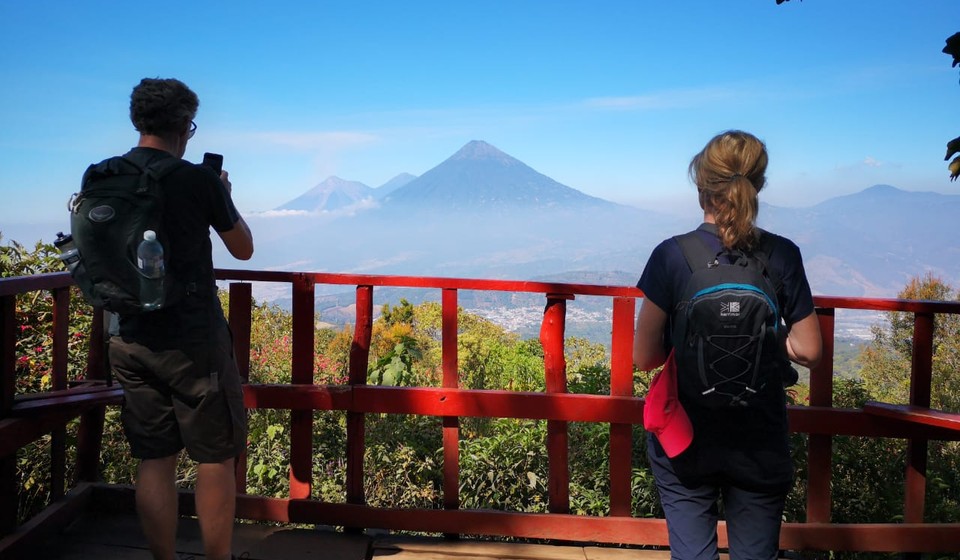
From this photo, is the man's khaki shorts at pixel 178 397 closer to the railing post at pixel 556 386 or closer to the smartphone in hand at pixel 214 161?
the smartphone in hand at pixel 214 161

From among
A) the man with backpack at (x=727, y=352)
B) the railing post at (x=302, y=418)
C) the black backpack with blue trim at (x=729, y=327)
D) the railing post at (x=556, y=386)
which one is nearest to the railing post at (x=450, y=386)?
the railing post at (x=556, y=386)

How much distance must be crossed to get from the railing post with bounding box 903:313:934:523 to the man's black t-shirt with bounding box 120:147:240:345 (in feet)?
9.34

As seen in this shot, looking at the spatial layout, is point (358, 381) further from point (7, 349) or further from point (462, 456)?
point (462, 456)

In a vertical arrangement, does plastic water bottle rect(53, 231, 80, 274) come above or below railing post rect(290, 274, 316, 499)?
above

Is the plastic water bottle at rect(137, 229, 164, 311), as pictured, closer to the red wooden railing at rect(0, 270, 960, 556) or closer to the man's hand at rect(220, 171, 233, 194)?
the man's hand at rect(220, 171, 233, 194)

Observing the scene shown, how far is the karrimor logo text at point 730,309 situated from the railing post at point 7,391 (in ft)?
8.51

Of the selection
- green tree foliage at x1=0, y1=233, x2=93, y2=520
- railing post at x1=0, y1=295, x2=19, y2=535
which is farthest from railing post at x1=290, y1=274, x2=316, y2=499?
green tree foliage at x1=0, y1=233, x2=93, y2=520

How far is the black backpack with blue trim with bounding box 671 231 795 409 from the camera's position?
197cm

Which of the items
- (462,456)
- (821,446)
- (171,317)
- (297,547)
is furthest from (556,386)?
(462,456)

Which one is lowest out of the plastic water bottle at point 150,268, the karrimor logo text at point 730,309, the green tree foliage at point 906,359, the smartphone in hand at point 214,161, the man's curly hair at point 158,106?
the green tree foliage at point 906,359

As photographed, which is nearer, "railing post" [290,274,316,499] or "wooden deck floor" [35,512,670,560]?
"wooden deck floor" [35,512,670,560]

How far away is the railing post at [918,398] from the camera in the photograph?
336cm

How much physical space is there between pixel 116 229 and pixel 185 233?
→ 20 centimetres

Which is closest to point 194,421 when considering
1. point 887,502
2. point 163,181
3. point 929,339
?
point 163,181
